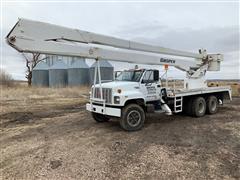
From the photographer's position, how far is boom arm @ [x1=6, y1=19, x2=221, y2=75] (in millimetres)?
5539

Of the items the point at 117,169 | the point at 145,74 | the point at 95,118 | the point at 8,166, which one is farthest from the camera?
the point at 95,118

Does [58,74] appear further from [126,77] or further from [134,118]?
[134,118]

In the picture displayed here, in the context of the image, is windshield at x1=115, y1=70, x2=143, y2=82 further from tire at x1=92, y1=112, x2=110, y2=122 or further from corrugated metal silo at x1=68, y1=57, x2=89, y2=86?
corrugated metal silo at x1=68, y1=57, x2=89, y2=86

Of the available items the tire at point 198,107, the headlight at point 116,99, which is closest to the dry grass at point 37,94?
the tire at point 198,107

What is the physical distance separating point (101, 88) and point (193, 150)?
3.48 meters

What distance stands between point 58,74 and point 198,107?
2657 centimetres

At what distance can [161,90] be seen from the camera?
8.74 m

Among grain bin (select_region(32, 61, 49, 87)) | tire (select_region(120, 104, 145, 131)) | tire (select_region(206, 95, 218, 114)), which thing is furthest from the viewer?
grain bin (select_region(32, 61, 49, 87))

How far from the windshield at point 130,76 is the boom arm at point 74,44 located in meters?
0.41

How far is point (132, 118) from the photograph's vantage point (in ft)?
24.8

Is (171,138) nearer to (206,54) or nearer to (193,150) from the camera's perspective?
(193,150)

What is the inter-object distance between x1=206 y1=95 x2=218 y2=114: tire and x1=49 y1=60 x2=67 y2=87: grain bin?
25.2 m

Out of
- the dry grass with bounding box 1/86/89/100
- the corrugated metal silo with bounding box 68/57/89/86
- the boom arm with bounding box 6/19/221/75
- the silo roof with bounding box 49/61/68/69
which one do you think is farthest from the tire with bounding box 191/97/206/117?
the silo roof with bounding box 49/61/68/69

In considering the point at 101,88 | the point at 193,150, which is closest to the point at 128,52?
the point at 101,88
